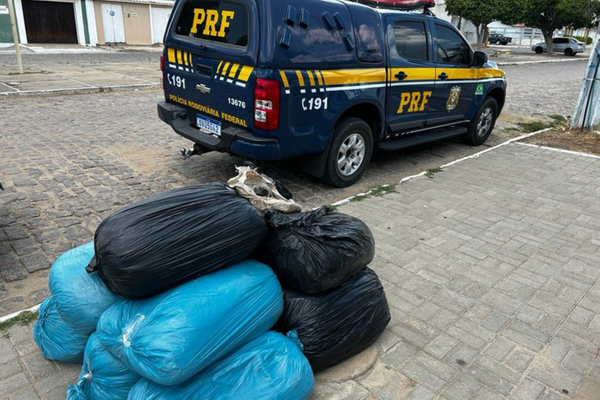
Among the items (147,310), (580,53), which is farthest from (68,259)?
(580,53)

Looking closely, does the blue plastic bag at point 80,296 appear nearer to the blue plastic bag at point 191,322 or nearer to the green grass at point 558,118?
the blue plastic bag at point 191,322

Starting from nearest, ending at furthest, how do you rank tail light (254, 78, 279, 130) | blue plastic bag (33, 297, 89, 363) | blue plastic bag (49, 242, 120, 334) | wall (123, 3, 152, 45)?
blue plastic bag (49, 242, 120, 334), blue plastic bag (33, 297, 89, 363), tail light (254, 78, 279, 130), wall (123, 3, 152, 45)

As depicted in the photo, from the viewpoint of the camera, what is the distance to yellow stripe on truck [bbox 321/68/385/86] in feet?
16.1

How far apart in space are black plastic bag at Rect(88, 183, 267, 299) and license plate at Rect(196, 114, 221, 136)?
251 centimetres

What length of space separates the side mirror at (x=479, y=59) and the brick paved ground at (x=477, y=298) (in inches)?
76.3

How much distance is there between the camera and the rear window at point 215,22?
463cm

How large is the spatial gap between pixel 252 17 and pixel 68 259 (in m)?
2.85

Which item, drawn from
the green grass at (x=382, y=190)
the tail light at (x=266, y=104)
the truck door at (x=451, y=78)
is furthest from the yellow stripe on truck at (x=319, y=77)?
the truck door at (x=451, y=78)

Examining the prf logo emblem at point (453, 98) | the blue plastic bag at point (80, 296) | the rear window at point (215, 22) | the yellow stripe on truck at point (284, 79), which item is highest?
the rear window at point (215, 22)

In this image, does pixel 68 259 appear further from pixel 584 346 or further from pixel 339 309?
pixel 584 346

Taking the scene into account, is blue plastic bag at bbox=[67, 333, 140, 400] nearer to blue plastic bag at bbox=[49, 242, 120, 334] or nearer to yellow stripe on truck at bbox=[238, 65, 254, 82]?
blue plastic bag at bbox=[49, 242, 120, 334]

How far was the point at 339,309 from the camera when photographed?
107 inches

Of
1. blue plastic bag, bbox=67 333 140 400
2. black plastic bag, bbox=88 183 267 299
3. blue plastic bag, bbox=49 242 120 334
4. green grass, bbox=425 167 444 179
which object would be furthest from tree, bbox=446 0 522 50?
blue plastic bag, bbox=67 333 140 400

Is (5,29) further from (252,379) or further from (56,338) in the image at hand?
(252,379)
